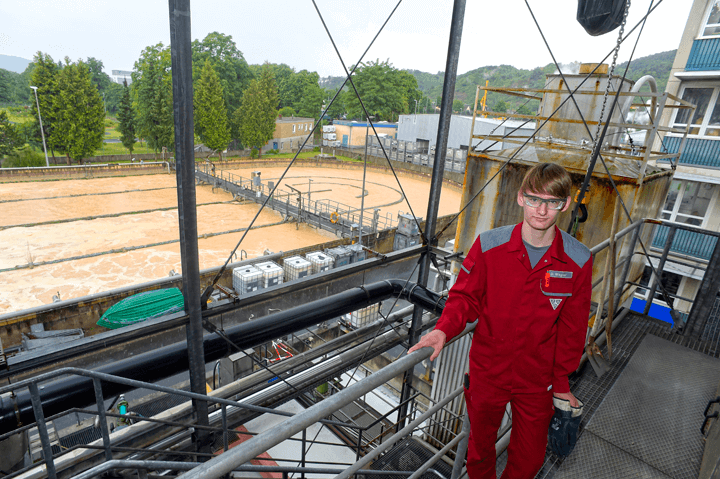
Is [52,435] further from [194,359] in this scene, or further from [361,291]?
[361,291]

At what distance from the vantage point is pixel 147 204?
26.0m

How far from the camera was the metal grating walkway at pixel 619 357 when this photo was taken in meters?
2.55

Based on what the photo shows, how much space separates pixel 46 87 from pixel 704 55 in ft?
123

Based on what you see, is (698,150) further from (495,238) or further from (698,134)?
(495,238)

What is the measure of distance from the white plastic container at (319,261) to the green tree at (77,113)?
83.4ft

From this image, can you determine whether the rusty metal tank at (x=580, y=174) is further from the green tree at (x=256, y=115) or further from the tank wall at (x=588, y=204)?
the green tree at (x=256, y=115)

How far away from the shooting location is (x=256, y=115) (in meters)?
41.2

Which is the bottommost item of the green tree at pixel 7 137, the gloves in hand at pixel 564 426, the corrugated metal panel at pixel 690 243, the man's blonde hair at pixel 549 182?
the green tree at pixel 7 137

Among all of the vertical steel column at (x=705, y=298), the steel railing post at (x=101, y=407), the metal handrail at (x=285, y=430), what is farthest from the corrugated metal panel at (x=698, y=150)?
the steel railing post at (x=101, y=407)

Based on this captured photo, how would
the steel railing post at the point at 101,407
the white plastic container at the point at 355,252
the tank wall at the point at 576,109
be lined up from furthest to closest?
the white plastic container at the point at 355,252 → the tank wall at the point at 576,109 → the steel railing post at the point at 101,407

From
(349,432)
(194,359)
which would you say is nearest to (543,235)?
(194,359)

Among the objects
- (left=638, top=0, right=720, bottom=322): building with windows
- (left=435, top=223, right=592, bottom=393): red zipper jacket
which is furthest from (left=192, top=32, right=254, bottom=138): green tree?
(left=435, top=223, right=592, bottom=393): red zipper jacket

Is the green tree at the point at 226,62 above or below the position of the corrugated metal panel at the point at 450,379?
above

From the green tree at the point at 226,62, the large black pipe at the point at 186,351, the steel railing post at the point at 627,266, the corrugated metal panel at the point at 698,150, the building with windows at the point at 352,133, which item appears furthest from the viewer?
the building with windows at the point at 352,133
